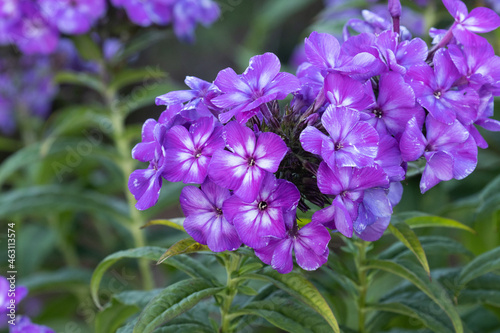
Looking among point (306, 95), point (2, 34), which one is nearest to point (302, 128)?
point (306, 95)

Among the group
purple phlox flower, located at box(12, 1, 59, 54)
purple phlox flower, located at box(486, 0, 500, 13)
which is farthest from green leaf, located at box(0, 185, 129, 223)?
purple phlox flower, located at box(486, 0, 500, 13)

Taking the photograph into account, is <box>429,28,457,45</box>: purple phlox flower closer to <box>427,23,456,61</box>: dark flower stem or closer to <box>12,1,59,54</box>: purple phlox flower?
<box>427,23,456,61</box>: dark flower stem

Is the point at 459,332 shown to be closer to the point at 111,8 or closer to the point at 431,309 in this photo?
the point at 431,309

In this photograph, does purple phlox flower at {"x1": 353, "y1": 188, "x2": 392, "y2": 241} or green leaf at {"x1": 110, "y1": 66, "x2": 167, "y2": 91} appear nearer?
purple phlox flower at {"x1": 353, "y1": 188, "x2": 392, "y2": 241}

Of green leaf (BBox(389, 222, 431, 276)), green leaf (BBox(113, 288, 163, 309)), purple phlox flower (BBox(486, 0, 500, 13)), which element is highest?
green leaf (BBox(389, 222, 431, 276))

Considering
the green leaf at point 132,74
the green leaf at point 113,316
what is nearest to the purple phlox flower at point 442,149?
the green leaf at point 113,316

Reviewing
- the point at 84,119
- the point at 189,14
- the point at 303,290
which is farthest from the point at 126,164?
the point at 303,290

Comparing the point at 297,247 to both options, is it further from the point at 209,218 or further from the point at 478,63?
the point at 478,63
